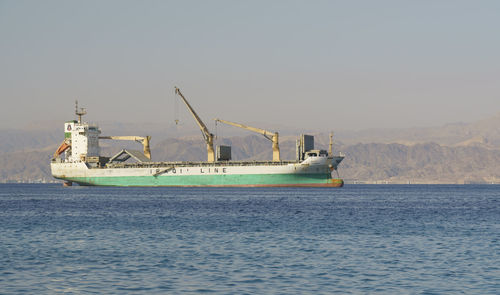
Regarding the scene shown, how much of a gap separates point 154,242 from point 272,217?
24588 millimetres

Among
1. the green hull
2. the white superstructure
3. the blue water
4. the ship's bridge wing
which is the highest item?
the white superstructure

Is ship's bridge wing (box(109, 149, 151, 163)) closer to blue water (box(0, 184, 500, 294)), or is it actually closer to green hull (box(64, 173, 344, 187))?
green hull (box(64, 173, 344, 187))

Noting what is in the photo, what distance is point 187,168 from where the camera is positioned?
17275 centimetres

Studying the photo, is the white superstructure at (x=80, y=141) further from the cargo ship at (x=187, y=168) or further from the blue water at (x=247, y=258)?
the blue water at (x=247, y=258)

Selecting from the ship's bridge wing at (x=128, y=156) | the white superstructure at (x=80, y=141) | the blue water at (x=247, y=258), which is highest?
the white superstructure at (x=80, y=141)

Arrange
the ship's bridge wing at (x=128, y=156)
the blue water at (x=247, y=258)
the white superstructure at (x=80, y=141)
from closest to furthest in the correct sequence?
the blue water at (x=247, y=258) < the white superstructure at (x=80, y=141) < the ship's bridge wing at (x=128, y=156)

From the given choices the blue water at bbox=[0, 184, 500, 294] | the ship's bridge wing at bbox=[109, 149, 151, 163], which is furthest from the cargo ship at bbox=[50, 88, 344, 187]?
the blue water at bbox=[0, 184, 500, 294]

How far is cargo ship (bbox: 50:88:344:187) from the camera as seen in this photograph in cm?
16600

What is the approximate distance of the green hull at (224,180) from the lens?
545ft

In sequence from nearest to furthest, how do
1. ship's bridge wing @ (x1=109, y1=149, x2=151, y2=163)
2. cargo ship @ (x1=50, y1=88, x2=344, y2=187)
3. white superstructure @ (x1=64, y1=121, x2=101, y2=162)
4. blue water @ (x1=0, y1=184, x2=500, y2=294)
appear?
blue water @ (x1=0, y1=184, x2=500, y2=294) < cargo ship @ (x1=50, y1=88, x2=344, y2=187) < white superstructure @ (x1=64, y1=121, x2=101, y2=162) < ship's bridge wing @ (x1=109, y1=149, x2=151, y2=163)

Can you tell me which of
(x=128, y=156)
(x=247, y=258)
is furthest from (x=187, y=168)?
(x=247, y=258)

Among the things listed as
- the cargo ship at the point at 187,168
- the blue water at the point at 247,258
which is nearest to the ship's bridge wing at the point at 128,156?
the cargo ship at the point at 187,168

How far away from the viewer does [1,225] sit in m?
55.6

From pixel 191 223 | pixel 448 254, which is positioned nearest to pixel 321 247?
pixel 448 254
